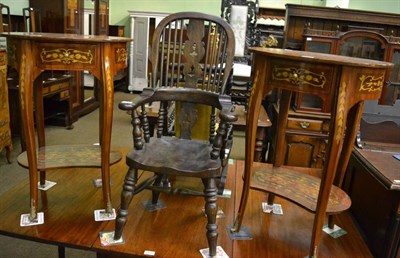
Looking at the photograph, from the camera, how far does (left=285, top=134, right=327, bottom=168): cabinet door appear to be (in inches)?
115

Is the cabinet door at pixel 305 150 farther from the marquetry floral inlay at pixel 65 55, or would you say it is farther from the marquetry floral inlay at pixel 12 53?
the marquetry floral inlay at pixel 12 53

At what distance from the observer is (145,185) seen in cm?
164

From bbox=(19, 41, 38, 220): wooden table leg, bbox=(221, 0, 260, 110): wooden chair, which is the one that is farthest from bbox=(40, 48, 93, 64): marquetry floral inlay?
bbox=(221, 0, 260, 110): wooden chair

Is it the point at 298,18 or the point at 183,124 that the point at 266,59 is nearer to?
the point at 183,124

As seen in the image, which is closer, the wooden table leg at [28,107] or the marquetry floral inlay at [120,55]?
the wooden table leg at [28,107]

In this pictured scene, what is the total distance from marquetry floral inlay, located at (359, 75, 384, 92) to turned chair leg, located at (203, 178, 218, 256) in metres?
0.66

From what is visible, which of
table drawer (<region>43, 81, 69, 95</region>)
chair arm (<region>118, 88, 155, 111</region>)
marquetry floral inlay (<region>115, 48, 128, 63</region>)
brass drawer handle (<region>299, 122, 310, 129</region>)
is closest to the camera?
chair arm (<region>118, 88, 155, 111</region>)

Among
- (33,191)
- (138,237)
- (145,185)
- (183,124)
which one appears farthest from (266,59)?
(33,191)

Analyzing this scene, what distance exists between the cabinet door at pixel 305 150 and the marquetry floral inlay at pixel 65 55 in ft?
6.28

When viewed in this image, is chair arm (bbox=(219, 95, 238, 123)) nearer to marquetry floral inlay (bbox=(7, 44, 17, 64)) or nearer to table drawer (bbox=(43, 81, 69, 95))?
marquetry floral inlay (bbox=(7, 44, 17, 64))

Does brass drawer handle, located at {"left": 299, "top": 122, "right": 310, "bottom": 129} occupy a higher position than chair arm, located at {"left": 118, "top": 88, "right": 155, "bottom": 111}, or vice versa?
chair arm, located at {"left": 118, "top": 88, "right": 155, "bottom": 111}

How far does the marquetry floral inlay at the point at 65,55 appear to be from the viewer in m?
1.43

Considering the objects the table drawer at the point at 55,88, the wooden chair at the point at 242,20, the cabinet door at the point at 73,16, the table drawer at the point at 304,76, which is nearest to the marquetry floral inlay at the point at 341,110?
the table drawer at the point at 304,76

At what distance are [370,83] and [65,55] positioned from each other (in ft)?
3.85
